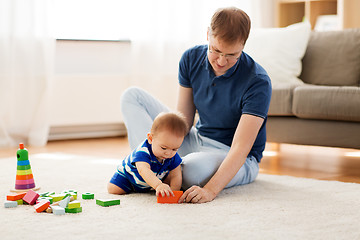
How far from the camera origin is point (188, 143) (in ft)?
6.73

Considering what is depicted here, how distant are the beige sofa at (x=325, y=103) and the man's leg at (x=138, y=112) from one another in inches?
31.8

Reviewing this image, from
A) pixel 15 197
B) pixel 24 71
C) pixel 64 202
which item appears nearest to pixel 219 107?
pixel 64 202

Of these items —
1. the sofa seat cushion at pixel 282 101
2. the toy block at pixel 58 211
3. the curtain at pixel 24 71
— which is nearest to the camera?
the toy block at pixel 58 211

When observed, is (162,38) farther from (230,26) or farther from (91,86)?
(230,26)

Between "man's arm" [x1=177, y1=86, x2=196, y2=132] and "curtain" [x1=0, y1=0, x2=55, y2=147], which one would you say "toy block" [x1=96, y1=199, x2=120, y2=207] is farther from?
"curtain" [x1=0, y1=0, x2=55, y2=147]

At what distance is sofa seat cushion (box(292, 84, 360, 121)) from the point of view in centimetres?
240

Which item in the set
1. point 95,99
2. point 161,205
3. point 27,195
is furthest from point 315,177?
point 95,99

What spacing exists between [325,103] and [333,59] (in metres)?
0.72

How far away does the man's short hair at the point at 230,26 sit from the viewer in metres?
1.60

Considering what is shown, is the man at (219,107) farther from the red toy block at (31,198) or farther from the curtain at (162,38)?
the curtain at (162,38)

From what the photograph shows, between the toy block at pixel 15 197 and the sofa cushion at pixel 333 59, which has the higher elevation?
the sofa cushion at pixel 333 59

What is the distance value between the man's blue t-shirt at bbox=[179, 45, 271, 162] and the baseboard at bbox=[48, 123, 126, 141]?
70.0 inches

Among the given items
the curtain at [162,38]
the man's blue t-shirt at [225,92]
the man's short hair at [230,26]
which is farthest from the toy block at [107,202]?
the curtain at [162,38]

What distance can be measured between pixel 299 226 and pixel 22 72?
2.34 metres
